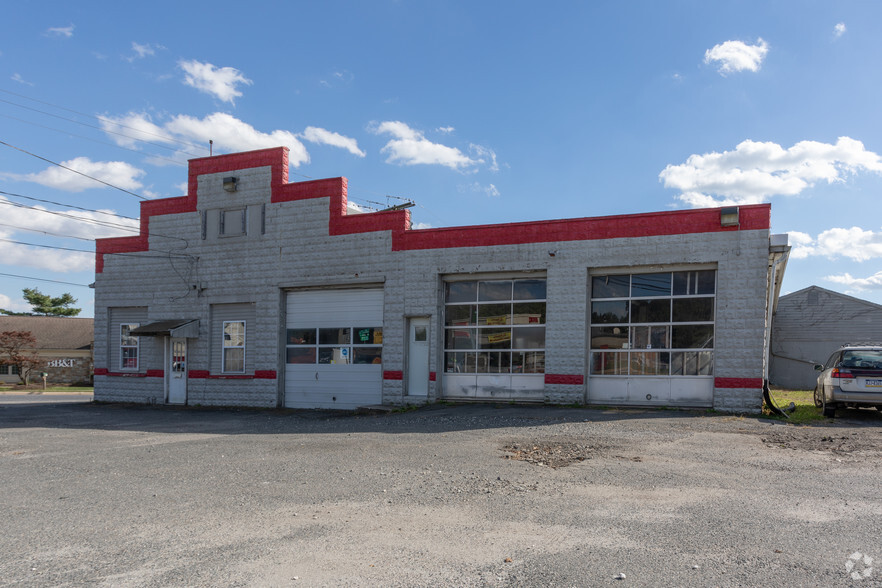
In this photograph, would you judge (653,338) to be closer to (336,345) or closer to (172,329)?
(336,345)

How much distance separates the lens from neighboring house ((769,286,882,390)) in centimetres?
3006

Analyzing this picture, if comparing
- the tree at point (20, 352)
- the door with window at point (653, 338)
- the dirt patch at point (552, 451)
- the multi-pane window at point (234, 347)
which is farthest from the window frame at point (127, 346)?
the tree at point (20, 352)

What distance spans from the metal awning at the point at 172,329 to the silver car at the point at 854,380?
18359mm

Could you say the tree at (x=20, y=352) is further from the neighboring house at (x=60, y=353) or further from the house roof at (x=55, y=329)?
the house roof at (x=55, y=329)

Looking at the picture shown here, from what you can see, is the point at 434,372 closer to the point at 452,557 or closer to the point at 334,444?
the point at 334,444

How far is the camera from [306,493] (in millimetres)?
7789

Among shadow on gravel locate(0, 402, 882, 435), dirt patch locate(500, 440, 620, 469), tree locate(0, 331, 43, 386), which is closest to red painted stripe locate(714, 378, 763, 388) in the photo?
shadow on gravel locate(0, 402, 882, 435)

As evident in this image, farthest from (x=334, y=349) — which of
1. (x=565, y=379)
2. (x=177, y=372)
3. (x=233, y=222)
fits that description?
(x=565, y=379)

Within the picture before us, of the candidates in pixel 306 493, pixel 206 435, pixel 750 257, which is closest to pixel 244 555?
pixel 306 493

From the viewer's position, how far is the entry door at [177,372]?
2202 cm

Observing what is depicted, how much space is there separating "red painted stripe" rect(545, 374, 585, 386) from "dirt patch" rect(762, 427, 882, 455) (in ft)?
16.6

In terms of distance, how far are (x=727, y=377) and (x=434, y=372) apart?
7.52 metres

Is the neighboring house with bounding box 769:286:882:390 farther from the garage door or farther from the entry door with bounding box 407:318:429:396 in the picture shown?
the garage door

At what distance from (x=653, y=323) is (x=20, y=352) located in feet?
152
